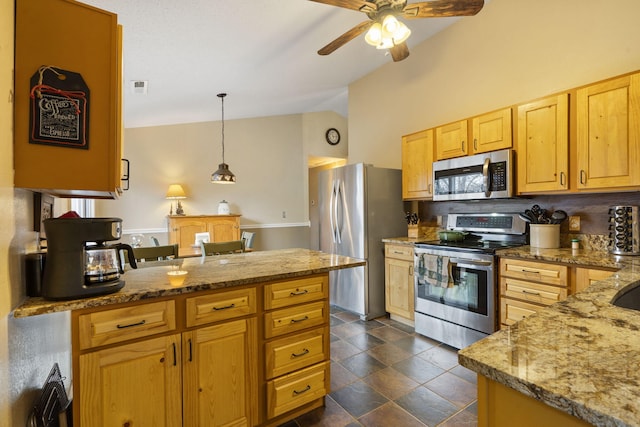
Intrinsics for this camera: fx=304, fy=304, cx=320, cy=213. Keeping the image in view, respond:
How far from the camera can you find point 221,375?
155cm

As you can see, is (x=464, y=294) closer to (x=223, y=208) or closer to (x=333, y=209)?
(x=333, y=209)

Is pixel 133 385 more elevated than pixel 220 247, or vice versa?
pixel 220 247

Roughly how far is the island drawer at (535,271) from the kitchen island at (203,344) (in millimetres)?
1349

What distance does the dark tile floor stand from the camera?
1842 millimetres

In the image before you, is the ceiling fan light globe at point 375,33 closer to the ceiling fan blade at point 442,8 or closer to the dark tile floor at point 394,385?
the ceiling fan blade at point 442,8

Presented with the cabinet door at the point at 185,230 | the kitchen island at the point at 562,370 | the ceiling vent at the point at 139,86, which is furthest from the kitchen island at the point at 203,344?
the cabinet door at the point at 185,230

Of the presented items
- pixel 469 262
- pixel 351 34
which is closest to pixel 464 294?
pixel 469 262

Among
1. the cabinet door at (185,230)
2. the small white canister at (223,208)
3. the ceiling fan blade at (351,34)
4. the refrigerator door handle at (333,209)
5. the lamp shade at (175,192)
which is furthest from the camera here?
the small white canister at (223,208)

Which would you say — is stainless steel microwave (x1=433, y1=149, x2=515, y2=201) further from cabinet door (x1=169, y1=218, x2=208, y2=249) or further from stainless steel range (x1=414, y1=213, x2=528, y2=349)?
cabinet door (x1=169, y1=218, x2=208, y2=249)

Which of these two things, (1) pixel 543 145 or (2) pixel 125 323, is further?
(1) pixel 543 145

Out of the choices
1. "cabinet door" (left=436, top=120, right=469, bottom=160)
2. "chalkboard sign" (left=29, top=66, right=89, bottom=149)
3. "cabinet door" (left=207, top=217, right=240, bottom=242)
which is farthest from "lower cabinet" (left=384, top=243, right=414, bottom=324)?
"cabinet door" (left=207, top=217, right=240, bottom=242)

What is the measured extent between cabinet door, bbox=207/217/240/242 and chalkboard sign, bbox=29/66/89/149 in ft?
14.6

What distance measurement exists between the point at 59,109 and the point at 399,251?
9.91ft

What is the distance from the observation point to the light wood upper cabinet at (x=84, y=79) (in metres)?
1.11
